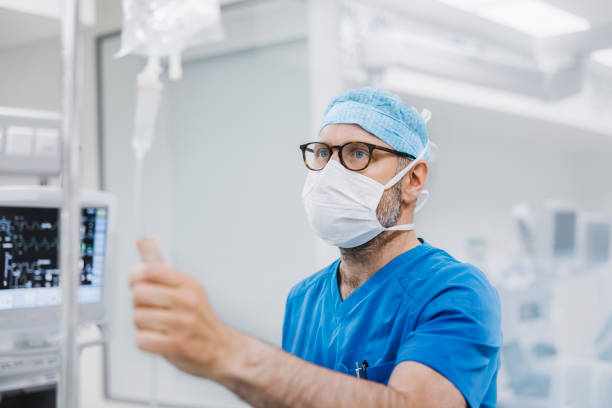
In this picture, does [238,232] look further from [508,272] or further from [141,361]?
[508,272]

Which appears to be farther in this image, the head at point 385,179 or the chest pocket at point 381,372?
the head at point 385,179

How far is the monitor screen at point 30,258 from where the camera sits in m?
1.54

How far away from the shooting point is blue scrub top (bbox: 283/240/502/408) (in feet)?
3.06

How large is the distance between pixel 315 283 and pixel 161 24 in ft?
2.44

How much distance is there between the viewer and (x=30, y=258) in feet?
5.16

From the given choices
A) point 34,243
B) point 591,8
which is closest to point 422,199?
point 34,243

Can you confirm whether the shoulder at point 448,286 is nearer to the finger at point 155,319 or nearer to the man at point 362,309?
the man at point 362,309

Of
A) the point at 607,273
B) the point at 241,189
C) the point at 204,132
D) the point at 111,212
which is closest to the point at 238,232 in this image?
the point at 241,189

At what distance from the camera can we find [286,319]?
137cm

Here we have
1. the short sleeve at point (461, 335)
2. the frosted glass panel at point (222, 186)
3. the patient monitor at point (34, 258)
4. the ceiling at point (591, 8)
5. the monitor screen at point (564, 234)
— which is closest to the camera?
the short sleeve at point (461, 335)

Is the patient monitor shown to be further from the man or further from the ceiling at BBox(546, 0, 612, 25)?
the ceiling at BBox(546, 0, 612, 25)

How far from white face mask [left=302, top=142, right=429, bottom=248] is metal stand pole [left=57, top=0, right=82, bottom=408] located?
0.70 meters

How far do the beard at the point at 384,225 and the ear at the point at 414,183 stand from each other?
0.05 ft

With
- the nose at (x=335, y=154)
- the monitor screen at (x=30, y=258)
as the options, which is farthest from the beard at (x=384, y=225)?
the monitor screen at (x=30, y=258)
